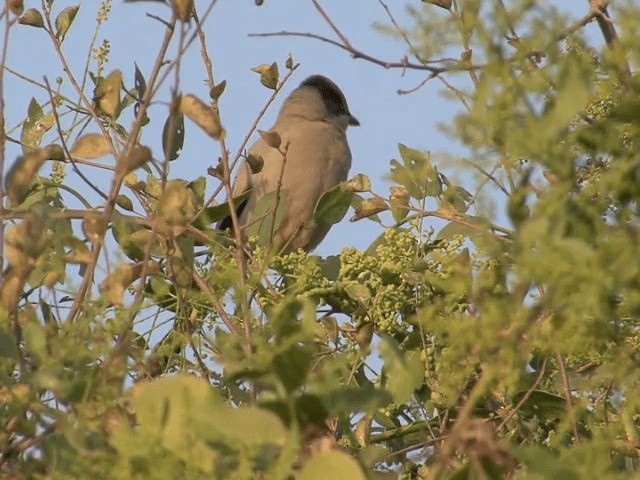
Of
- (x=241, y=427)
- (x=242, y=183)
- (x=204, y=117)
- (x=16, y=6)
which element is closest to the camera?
(x=241, y=427)

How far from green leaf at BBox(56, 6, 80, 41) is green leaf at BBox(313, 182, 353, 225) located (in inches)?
30.2

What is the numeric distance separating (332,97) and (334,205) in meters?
4.47

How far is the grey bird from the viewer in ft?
20.9

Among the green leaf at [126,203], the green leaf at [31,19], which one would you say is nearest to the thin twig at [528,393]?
the green leaf at [126,203]

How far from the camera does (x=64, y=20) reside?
334cm

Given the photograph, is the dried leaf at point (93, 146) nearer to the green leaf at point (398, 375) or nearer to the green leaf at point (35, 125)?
the green leaf at point (35, 125)

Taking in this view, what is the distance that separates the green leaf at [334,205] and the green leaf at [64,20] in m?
0.77

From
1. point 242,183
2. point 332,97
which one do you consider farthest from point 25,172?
point 332,97

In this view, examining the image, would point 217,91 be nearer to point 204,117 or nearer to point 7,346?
point 204,117

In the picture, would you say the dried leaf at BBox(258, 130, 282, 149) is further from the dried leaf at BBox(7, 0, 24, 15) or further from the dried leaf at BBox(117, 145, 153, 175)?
the dried leaf at BBox(117, 145, 153, 175)

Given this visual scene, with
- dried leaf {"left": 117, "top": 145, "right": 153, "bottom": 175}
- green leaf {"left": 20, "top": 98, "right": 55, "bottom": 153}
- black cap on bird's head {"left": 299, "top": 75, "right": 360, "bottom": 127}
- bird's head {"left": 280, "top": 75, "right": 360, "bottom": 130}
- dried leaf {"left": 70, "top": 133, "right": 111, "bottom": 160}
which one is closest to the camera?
dried leaf {"left": 117, "top": 145, "right": 153, "bottom": 175}

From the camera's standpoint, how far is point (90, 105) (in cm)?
312

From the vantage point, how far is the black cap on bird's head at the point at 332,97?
7.76 m

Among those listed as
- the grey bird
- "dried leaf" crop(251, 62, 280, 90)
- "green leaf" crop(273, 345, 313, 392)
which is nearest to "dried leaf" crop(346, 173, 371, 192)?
"dried leaf" crop(251, 62, 280, 90)
